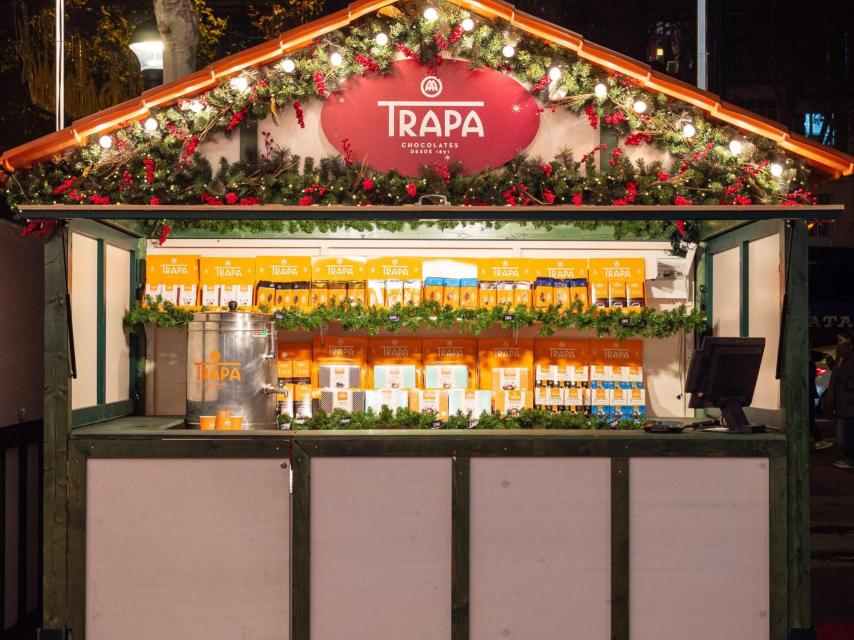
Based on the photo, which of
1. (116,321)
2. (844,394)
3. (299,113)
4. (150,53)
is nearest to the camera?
(299,113)

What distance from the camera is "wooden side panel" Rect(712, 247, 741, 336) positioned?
6.28 meters

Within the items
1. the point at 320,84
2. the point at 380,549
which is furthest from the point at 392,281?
the point at 380,549

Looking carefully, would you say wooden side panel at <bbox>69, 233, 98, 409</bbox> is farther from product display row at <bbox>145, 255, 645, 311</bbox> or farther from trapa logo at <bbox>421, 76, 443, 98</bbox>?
trapa logo at <bbox>421, 76, 443, 98</bbox>

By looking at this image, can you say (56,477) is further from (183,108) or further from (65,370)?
(183,108)

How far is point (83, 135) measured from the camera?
5.50 meters

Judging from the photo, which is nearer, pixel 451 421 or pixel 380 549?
pixel 380 549

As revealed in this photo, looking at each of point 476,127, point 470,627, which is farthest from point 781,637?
point 476,127

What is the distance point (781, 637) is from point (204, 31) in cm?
1551

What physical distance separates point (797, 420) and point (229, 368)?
361cm

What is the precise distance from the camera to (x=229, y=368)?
5.99m

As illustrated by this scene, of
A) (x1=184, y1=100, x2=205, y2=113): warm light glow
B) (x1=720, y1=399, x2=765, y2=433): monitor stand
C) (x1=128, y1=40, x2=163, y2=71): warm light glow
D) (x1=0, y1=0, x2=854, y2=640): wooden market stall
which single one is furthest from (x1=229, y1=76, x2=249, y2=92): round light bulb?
(x1=128, y1=40, x2=163, y2=71): warm light glow

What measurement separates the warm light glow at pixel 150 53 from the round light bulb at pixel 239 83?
6.19 metres

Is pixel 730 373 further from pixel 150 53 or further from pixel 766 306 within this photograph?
pixel 150 53

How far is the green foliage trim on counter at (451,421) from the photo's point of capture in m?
5.59
